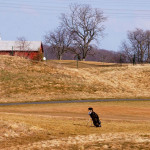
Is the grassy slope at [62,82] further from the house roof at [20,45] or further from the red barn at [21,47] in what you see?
the house roof at [20,45]

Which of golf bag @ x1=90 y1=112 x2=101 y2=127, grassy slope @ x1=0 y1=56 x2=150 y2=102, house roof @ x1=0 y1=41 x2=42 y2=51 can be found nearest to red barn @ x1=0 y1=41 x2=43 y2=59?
house roof @ x1=0 y1=41 x2=42 y2=51

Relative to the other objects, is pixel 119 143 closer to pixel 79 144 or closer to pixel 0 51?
pixel 79 144

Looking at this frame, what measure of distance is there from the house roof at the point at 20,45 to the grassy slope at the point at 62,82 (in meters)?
29.5

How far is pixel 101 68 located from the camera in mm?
81062

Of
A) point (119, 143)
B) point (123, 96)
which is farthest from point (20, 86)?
point (119, 143)

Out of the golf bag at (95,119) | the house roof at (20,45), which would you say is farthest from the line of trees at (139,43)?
the golf bag at (95,119)

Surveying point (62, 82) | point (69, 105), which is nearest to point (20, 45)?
point (62, 82)

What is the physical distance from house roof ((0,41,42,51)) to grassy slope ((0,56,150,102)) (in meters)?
29.5

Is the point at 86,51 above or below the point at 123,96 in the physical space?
above

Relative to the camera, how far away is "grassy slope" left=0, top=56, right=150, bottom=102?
2137 inches

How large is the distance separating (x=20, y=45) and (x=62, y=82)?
4644 cm

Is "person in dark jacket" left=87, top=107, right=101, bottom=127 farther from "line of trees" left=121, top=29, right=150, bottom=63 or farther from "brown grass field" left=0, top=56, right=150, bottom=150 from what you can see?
"line of trees" left=121, top=29, right=150, bottom=63

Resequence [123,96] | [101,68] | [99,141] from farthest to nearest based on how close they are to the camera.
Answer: [101,68] < [123,96] < [99,141]

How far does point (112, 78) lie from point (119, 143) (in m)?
57.6
